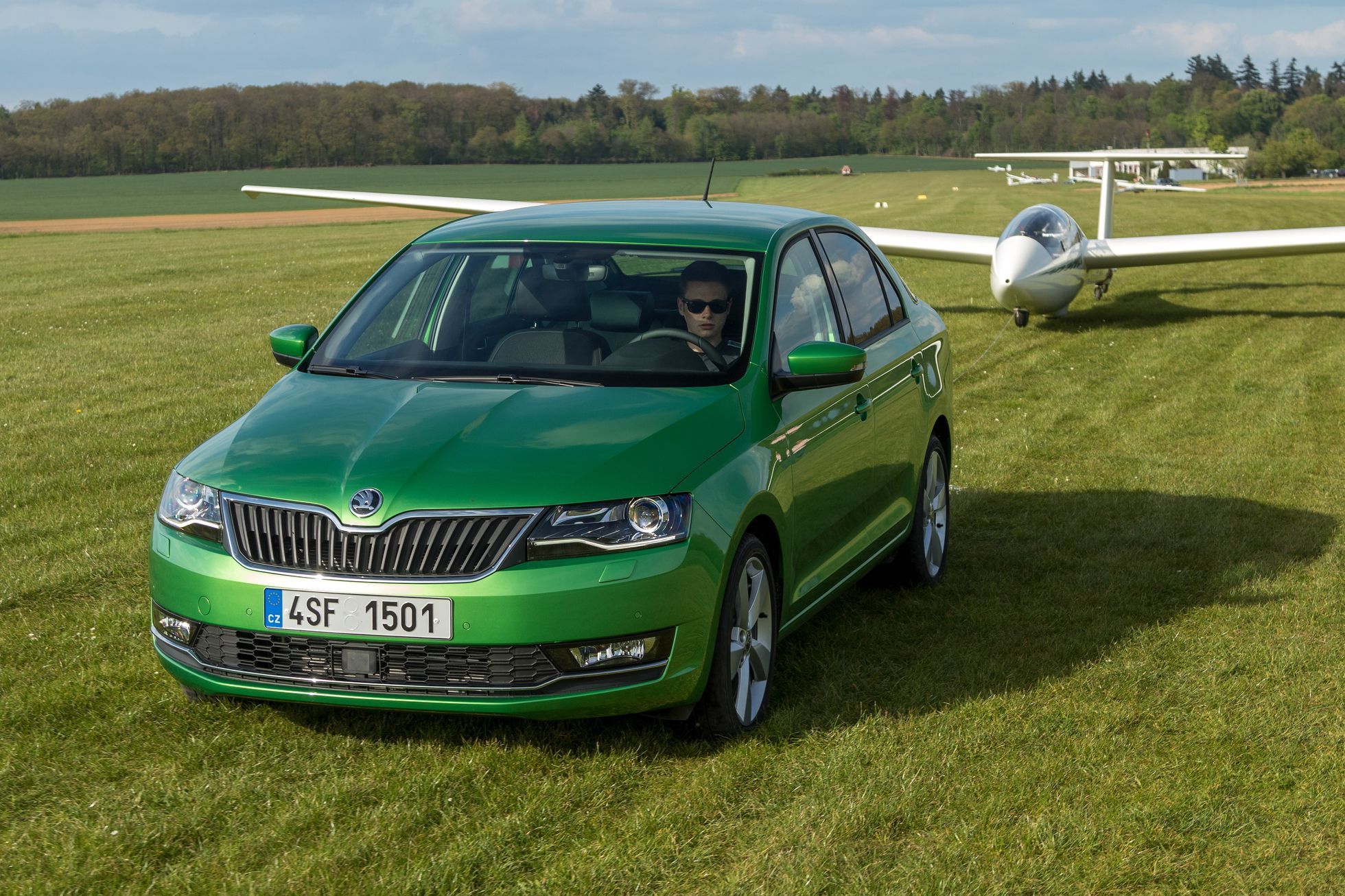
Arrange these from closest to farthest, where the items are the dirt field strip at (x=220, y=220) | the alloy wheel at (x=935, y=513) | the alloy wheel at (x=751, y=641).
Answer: the alloy wheel at (x=751, y=641), the alloy wheel at (x=935, y=513), the dirt field strip at (x=220, y=220)

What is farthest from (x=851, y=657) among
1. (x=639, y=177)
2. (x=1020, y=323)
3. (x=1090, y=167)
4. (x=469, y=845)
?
(x=1090, y=167)

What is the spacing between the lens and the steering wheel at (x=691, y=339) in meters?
5.30

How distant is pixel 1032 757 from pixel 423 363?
2.59m

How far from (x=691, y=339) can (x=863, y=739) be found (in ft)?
5.19

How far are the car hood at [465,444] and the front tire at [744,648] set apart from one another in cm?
44

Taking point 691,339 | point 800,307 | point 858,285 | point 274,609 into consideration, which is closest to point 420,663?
point 274,609

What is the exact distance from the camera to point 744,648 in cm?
490

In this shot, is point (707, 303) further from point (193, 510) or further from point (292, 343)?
point (193, 510)

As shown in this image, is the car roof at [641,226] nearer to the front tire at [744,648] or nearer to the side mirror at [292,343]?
the side mirror at [292,343]

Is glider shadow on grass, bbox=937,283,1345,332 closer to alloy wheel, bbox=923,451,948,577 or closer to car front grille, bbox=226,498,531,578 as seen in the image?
alloy wheel, bbox=923,451,948,577

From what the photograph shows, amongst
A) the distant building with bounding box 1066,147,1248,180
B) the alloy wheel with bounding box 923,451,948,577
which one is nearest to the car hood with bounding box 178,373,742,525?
the alloy wheel with bounding box 923,451,948,577

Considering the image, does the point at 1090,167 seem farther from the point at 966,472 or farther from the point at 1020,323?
the point at 966,472

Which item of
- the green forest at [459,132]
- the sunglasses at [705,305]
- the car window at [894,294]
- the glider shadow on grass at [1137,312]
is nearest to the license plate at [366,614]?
the sunglasses at [705,305]

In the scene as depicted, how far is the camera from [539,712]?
4.37 metres
